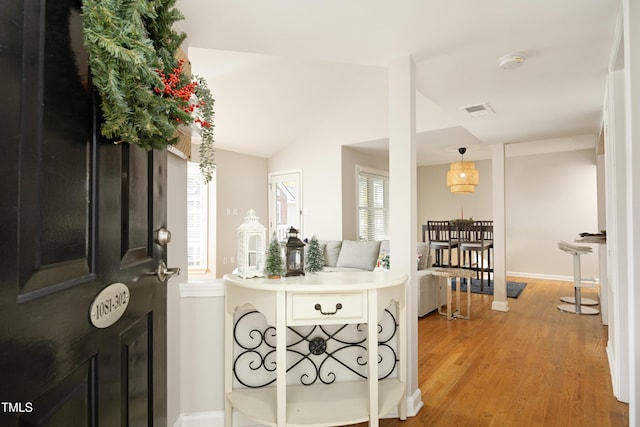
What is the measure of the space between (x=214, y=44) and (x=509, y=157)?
6659 millimetres

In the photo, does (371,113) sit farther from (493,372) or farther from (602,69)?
(493,372)

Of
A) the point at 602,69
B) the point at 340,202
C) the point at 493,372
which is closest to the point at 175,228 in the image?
the point at 493,372

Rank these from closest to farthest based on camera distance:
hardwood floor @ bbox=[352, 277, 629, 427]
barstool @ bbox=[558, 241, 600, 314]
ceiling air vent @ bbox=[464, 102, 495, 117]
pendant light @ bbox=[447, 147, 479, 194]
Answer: hardwood floor @ bbox=[352, 277, 629, 427]
ceiling air vent @ bbox=[464, 102, 495, 117]
barstool @ bbox=[558, 241, 600, 314]
pendant light @ bbox=[447, 147, 479, 194]

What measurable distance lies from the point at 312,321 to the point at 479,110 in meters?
2.86

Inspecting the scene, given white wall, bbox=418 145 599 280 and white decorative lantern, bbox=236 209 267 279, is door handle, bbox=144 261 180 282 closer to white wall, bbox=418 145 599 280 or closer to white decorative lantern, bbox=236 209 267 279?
white decorative lantern, bbox=236 209 267 279

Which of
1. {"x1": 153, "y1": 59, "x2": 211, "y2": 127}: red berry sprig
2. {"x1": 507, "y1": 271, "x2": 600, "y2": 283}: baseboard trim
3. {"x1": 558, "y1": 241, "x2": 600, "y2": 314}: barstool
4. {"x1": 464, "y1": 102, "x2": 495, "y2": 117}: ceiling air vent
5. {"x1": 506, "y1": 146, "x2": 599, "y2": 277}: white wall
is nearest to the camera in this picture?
{"x1": 153, "y1": 59, "x2": 211, "y2": 127}: red berry sprig

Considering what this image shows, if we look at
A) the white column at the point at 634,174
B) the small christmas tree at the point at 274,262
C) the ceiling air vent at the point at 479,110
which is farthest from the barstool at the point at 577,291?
the small christmas tree at the point at 274,262

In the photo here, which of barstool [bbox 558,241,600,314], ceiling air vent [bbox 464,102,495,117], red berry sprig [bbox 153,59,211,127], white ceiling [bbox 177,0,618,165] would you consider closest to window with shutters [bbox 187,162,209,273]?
white ceiling [bbox 177,0,618,165]

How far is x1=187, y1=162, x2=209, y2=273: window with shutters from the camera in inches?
238

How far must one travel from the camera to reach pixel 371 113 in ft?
17.7

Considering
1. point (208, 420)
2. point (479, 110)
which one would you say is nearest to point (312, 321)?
point (208, 420)

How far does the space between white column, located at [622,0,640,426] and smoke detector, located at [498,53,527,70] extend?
0.82 meters

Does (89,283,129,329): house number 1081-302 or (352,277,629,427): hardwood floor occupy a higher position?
(89,283,129,329): house number 1081-302

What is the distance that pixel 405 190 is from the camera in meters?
2.19
